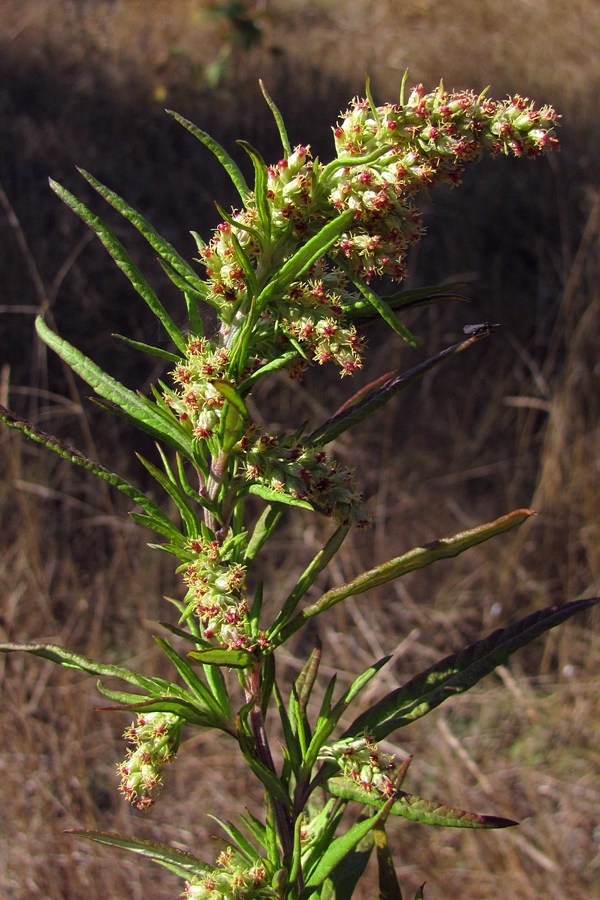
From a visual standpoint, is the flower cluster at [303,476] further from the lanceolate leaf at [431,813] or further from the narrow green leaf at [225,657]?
the lanceolate leaf at [431,813]

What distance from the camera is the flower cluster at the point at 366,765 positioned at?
979 mm

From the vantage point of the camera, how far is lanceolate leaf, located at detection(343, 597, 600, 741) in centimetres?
107

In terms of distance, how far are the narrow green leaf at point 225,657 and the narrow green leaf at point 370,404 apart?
0.29 meters

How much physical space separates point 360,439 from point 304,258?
455 cm

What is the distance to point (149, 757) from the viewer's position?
1.00 meters

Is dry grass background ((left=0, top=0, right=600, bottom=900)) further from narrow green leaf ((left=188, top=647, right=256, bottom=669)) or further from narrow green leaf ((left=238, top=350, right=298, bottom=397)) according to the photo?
narrow green leaf ((left=238, top=350, right=298, bottom=397))

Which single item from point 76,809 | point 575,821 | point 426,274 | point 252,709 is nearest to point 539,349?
point 426,274

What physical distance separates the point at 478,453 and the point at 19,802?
376cm

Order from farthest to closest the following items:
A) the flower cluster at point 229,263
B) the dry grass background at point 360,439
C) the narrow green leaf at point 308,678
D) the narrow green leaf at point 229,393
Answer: the dry grass background at point 360,439
the narrow green leaf at point 308,678
the flower cluster at point 229,263
the narrow green leaf at point 229,393

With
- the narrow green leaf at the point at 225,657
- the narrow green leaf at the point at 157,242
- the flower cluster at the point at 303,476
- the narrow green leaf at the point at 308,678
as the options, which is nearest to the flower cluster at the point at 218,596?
the narrow green leaf at the point at 225,657

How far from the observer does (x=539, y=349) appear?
19.7 ft

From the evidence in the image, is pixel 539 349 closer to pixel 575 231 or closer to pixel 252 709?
pixel 575 231

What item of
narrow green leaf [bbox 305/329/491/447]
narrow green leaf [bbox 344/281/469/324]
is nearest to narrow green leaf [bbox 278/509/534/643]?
narrow green leaf [bbox 305/329/491/447]

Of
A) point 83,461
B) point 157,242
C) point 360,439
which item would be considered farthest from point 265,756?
point 360,439
